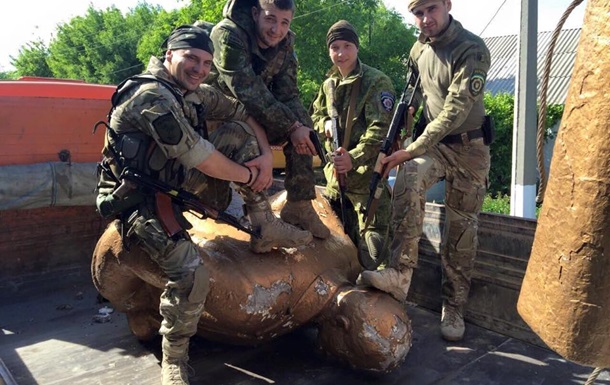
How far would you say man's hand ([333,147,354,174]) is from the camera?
3.54 m

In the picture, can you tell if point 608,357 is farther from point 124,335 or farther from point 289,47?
point 124,335

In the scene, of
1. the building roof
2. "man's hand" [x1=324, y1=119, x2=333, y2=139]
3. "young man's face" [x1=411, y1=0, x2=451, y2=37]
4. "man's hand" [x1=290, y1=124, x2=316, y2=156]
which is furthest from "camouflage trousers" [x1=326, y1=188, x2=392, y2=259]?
the building roof

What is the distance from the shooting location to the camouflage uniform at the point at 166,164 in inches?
91.7

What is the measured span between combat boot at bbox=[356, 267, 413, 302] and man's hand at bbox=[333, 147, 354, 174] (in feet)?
2.69

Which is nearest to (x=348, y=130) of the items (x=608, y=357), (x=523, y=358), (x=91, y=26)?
(x=523, y=358)

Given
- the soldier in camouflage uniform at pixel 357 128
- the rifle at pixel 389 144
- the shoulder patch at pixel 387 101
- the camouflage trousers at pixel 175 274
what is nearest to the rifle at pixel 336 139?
the soldier in camouflage uniform at pixel 357 128

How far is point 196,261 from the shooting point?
2.54 metres

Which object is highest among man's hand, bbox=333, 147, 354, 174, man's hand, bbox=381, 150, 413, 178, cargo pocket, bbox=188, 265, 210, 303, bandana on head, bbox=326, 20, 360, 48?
bandana on head, bbox=326, 20, 360, 48

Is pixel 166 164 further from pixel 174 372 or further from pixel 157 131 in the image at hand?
pixel 174 372

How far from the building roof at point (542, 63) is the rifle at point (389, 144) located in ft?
35.9

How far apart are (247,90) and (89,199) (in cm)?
190

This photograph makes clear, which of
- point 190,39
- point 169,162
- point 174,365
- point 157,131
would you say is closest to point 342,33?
point 190,39

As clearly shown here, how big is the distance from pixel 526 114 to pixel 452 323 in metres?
3.18

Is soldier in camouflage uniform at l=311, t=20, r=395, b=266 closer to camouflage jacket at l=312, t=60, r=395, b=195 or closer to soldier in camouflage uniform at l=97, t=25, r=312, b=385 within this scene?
camouflage jacket at l=312, t=60, r=395, b=195
